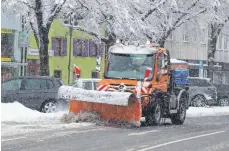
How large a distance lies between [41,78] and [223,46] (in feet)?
126

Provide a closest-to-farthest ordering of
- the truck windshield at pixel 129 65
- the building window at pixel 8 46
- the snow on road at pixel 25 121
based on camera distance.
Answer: the snow on road at pixel 25 121, the truck windshield at pixel 129 65, the building window at pixel 8 46

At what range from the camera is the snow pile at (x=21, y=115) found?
55.2 ft

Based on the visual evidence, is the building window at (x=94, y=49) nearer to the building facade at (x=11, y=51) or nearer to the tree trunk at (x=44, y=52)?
the building facade at (x=11, y=51)

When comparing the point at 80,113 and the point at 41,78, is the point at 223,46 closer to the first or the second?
the point at 41,78

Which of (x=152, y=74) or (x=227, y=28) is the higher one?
(x=227, y=28)

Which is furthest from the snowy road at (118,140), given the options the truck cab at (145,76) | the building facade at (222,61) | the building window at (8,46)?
the building facade at (222,61)

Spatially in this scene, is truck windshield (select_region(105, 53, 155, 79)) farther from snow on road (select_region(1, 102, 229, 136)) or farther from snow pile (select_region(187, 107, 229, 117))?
snow pile (select_region(187, 107, 229, 117))

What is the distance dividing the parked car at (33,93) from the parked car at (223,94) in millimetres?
13527

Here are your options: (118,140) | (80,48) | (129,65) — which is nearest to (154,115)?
(129,65)

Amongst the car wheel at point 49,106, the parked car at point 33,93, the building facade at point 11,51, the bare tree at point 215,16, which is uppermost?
the bare tree at point 215,16

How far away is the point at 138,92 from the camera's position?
15.3 metres

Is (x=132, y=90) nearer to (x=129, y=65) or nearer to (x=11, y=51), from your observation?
(x=129, y=65)

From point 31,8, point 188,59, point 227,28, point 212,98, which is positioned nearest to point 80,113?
→ point 31,8

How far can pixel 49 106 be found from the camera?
65.9ft
